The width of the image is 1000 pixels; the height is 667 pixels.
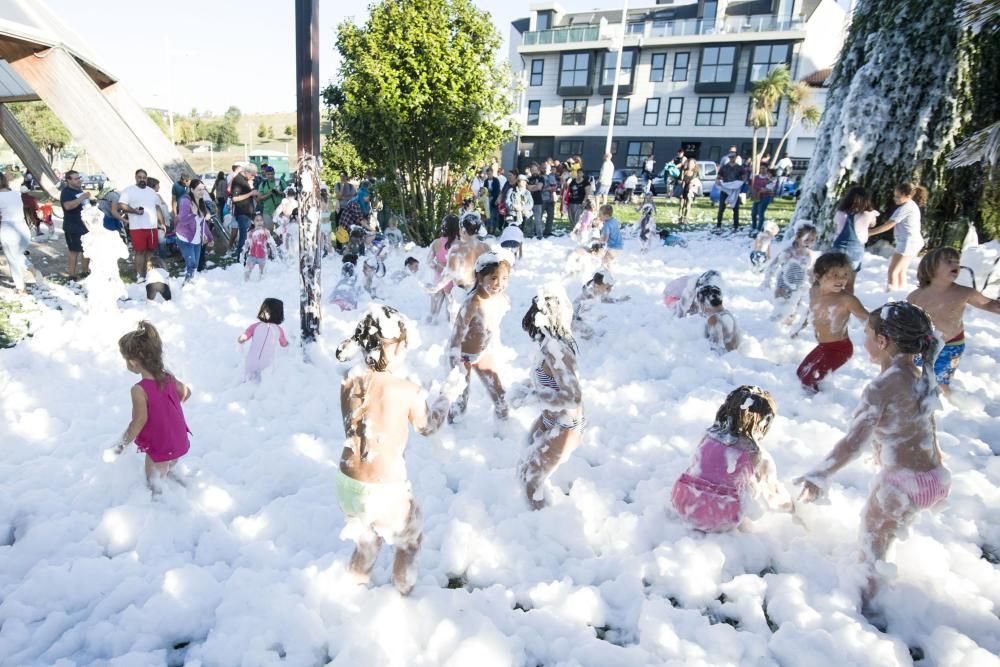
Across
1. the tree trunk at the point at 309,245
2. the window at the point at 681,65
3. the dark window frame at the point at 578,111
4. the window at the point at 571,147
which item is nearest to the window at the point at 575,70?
the dark window frame at the point at 578,111

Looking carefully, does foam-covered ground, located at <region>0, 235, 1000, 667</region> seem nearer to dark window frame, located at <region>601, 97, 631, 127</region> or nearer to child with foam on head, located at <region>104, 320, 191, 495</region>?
child with foam on head, located at <region>104, 320, 191, 495</region>

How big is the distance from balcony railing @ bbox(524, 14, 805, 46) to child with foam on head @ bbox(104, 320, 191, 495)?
40.1m

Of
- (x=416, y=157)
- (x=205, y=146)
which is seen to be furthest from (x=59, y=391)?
(x=205, y=146)

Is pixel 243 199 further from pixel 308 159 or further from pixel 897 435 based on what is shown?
pixel 897 435

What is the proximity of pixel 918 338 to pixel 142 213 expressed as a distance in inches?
403

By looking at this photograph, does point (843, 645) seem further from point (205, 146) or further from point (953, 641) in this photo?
point (205, 146)

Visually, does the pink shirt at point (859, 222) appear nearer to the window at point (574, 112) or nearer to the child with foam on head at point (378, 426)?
the child with foam on head at point (378, 426)

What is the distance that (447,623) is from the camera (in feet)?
9.19

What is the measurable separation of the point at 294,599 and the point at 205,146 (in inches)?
3772

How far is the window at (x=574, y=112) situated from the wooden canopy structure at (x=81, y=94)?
1276 inches

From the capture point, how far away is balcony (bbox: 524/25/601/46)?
127ft

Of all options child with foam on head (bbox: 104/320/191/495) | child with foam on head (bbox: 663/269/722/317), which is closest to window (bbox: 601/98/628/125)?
child with foam on head (bbox: 663/269/722/317)

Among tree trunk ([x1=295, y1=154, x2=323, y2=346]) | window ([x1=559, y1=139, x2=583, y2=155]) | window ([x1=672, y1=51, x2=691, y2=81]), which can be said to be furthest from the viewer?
window ([x1=559, y1=139, x2=583, y2=155])

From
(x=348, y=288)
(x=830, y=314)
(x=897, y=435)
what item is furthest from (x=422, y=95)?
(x=897, y=435)
